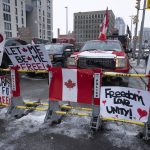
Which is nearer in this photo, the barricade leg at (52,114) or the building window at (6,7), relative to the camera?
the barricade leg at (52,114)

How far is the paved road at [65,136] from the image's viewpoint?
3936 millimetres

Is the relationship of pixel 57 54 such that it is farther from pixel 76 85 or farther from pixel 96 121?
pixel 96 121

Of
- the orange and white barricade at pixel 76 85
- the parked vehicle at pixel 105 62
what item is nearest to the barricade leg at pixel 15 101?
the orange and white barricade at pixel 76 85

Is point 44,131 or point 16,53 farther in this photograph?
point 16,53

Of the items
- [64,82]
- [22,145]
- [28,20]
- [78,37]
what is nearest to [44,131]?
[22,145]

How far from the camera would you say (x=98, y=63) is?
699 centimetres

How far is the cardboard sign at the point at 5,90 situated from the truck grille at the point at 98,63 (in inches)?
109

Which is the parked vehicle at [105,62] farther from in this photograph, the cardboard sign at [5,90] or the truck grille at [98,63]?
the cardboard sign at [5,90]

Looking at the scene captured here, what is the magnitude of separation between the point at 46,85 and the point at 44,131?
4437 millimetres

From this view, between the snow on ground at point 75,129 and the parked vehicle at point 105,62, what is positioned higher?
the parked vehicle at point 105,62

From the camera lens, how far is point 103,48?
8195mm

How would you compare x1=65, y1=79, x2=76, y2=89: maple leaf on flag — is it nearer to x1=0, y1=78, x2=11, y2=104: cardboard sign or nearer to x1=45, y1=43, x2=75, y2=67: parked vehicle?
x1=0, y1=78, x2=11, y2=104: cardboard sign

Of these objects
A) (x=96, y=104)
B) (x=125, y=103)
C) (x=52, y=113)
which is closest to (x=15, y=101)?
(x=52, y=113)

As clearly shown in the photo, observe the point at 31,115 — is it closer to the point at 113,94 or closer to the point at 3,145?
the point at 3,145
